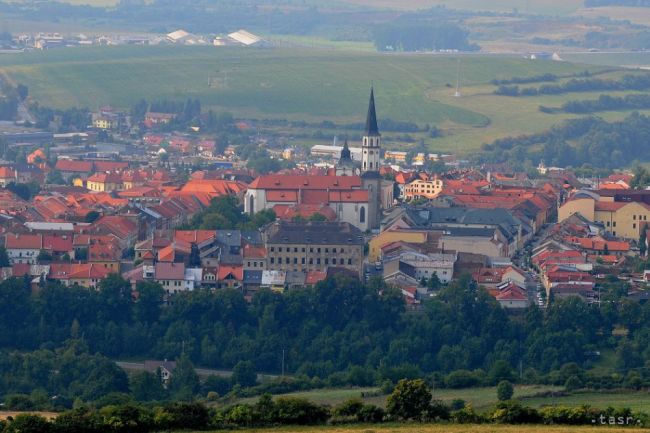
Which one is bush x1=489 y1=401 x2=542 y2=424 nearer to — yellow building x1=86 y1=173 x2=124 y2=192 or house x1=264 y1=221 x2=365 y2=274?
house x1=264 y1=221 x2=365 y2=274

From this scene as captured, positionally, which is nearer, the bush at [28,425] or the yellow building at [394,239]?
the bush at [28,425]

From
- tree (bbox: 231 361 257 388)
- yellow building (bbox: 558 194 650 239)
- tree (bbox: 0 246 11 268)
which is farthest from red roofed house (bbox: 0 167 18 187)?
tree (bbox: 231 361 257 388)

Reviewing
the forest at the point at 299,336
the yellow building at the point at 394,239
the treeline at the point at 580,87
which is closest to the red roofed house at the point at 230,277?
the forest at the point at 299,336

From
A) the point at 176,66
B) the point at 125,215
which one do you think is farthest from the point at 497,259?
the point at 176,66

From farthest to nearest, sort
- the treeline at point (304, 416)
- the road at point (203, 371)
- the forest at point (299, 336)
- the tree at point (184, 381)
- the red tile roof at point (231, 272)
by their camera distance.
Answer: the red tile roof at point (231, 272) → the road at point (203, 371) → the forest at point (299, 336) → the tree at point (184, 381) → the treeline at point (304, 416)

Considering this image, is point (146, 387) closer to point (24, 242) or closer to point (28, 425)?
point (28, 425)

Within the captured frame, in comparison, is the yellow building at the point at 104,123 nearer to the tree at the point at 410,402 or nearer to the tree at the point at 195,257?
the tree at the point at 195,257
